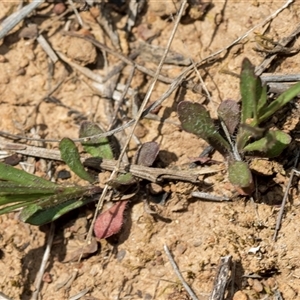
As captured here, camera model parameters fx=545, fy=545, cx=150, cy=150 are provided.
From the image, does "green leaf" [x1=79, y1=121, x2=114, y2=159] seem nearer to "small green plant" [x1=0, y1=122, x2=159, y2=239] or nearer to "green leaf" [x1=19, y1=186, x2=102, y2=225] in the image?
"small green plant" [x1=0, y1=122, x2=159, y2=239]

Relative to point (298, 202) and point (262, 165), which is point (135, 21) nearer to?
point (262, 165)

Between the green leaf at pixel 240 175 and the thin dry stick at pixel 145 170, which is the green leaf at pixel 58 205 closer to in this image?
the thin dry stick at pixel 145 170

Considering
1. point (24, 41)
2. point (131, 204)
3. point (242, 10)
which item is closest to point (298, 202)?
point (131, 204)

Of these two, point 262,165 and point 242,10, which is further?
point 242,10

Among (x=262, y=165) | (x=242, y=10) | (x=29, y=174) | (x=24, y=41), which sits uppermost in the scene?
(x=242, y=10)

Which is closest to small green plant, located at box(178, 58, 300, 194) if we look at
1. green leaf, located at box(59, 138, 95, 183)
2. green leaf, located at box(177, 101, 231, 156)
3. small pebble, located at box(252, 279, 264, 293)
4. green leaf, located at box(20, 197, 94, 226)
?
green leaf, located at box(177, 101, 231, 156)

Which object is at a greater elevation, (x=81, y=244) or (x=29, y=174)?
(x=29, y=174)

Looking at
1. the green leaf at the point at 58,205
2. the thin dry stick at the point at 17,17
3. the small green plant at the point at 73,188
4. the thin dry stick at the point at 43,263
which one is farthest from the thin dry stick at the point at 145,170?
the thin dry stick at the point at 17,17
